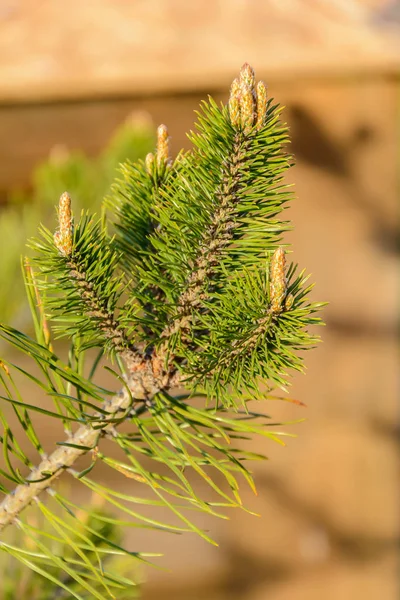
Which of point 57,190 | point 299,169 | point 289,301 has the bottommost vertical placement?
point 289,301

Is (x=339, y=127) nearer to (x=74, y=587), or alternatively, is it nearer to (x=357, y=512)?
(x=357, y=512)

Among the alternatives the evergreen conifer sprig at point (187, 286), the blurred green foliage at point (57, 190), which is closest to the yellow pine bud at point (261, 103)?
the evergreen conifer sprig at point (187, 286)

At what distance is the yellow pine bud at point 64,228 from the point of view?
166 millimetres

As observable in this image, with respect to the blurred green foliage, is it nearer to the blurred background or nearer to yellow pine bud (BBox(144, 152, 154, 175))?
the blurred background

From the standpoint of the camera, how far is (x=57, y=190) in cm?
59

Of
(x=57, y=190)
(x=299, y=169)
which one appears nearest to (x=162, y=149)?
(x=57, y=190)

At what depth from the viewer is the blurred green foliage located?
0.56 m

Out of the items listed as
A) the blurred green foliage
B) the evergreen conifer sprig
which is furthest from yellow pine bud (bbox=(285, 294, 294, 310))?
the blurred green foliage

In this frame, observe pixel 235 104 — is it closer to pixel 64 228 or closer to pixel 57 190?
pixel 64 228

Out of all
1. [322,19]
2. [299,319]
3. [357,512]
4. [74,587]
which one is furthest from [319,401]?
[299,319]

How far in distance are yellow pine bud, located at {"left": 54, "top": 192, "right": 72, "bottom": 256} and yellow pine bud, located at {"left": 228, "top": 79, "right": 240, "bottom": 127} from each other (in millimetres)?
44

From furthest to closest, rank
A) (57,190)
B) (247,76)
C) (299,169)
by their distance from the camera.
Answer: (299,169) → (57,190) → (247,76)

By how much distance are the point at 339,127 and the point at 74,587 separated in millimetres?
571

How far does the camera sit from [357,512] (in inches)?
31.4
